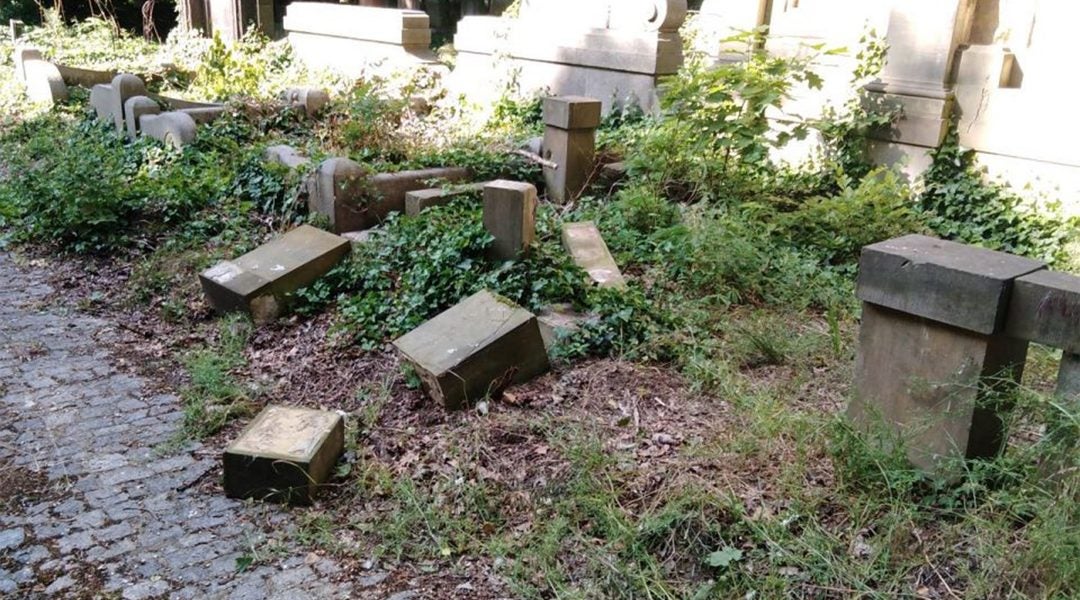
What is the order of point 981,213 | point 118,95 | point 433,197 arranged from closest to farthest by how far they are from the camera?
point 433,197, point 981,213, point 118,95

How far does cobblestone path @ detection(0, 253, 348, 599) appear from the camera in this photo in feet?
11.6

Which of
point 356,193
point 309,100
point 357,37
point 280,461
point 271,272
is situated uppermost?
point 357,37

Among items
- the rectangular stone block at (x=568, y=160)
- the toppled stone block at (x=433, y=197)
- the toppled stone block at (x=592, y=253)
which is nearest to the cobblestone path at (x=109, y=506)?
the toppled stone block at (x=433, y=197)

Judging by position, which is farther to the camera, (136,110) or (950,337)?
(136,110)

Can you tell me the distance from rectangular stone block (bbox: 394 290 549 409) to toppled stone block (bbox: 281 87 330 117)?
18.5 feet

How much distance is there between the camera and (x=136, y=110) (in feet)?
31.3

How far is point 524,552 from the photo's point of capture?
11.8 ft

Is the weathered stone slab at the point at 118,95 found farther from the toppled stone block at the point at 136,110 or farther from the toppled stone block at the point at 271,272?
the toppled stone block at the point at 271,272

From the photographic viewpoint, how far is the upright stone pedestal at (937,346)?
322 cm

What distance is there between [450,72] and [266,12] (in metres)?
5.67

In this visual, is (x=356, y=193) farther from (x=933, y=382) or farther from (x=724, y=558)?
(x=933, y=382)

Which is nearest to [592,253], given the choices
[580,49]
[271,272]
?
[271,272]

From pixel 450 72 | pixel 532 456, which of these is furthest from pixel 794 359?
pixel 450 72

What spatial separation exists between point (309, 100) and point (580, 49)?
3006 millimetres
